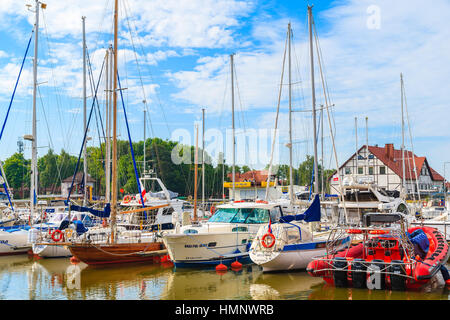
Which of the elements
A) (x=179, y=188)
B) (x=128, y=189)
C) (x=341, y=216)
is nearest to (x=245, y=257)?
(x=341, y=216)

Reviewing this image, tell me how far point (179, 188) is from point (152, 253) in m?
54.9

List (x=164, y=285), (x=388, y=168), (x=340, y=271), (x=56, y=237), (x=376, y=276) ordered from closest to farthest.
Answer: (x=376, y=276) → (x=340, y=271) → (x=164, y=285) → (x=56, y=237) → (x=388, y=168)

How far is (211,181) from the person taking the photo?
76188 mm

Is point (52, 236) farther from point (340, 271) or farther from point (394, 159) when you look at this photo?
point (394, 159)

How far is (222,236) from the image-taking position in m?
19.0

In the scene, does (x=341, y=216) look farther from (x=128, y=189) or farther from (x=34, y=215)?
(x=128, y=189)

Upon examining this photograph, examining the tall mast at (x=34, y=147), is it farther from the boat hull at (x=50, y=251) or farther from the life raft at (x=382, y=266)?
the life raft at (x=382, y=266)

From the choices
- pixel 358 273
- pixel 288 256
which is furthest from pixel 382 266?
pixel 288 256

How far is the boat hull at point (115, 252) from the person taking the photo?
1895 centimetres

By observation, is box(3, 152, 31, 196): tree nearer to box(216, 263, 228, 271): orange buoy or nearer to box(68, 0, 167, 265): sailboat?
box(68, 0, 167, 265): sailboat

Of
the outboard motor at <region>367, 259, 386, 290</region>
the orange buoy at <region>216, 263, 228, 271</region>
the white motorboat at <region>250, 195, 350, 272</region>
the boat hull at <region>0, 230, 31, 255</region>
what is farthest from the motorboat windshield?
the boat hull at <region>0, 230, 31, 255</region>

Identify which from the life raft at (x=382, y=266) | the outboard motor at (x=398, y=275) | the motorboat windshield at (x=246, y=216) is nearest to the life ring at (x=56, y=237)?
the motorboat windshield at (x=246, y=216)

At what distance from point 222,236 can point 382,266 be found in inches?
282
